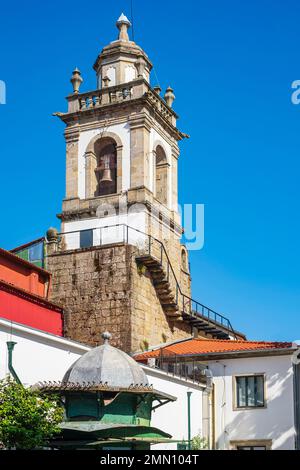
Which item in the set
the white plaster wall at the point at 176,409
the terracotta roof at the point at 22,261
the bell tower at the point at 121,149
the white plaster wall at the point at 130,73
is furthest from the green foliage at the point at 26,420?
the white plaster wall at the point at 130,73

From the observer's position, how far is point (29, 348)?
25219mm

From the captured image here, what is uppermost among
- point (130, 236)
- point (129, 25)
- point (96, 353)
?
point (129, 25)

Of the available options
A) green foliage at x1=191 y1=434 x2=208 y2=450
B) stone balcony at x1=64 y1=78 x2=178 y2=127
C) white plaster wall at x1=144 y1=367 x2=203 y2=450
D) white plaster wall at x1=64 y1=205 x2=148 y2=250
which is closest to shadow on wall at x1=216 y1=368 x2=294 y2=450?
green foliage at x1=191 y1=434 x2=208 y2=450

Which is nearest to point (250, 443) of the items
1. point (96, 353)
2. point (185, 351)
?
point (185, 351)

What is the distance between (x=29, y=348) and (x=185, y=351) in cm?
1151

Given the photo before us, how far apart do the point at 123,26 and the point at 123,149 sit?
24.4 ft

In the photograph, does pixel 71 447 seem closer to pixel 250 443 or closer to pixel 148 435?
pixel 148 435

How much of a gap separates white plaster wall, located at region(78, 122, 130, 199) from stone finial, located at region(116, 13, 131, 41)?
560cm

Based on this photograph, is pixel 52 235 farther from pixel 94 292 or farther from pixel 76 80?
pixel 76 80

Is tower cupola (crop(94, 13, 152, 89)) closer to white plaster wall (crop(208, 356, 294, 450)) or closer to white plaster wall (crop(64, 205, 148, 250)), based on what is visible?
white plaster wall (crop(64, 205, 148, 250))

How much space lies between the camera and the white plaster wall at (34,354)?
24297 millimetres

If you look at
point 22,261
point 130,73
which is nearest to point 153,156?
point 130,73

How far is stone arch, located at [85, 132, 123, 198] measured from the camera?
138 ft
